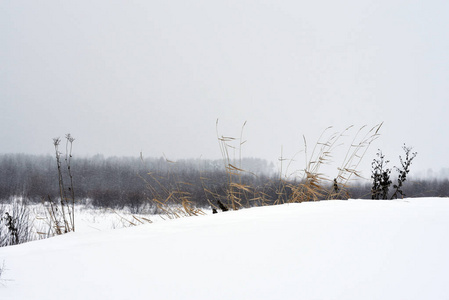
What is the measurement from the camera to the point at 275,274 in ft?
3.37

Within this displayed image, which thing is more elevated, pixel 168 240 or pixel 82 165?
pixel 168 240

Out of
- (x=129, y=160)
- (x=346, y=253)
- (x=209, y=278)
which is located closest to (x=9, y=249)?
(x=209, y=278)

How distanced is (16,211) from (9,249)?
4.84 m

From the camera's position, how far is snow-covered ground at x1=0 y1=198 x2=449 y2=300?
0.96 metres

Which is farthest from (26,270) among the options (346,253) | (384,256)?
(384,256)

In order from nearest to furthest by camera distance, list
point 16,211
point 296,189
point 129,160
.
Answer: point 296,189, point 16,211, point 129,160

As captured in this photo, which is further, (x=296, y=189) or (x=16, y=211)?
(x=16, y=211)

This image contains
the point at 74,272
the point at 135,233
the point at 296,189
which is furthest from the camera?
the point at 296,189

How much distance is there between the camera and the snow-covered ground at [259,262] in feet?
3.14

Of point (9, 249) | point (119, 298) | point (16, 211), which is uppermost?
point (119, 298)

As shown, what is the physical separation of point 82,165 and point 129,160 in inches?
342

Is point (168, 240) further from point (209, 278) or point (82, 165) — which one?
point (82, 165)

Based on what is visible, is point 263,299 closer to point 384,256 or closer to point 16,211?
point 384,256

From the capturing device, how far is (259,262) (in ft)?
3.61
